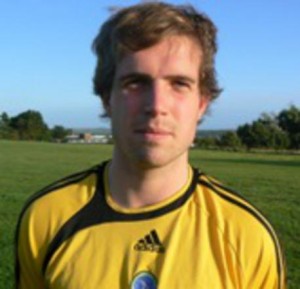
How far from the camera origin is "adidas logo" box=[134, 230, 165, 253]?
2299mm

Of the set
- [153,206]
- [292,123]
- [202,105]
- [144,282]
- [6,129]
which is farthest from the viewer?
[6,129]

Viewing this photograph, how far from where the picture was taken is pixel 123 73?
2.37 meters

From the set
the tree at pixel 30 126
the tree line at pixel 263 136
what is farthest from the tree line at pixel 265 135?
the tree at pixel 30 126

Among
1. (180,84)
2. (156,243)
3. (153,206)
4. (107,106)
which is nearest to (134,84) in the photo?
(180,84)

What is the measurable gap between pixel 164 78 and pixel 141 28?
0.66 feet

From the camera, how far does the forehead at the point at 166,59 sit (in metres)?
2.30

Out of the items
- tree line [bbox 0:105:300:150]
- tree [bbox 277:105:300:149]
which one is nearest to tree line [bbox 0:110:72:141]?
tree line [bbox 0:105:300:150]

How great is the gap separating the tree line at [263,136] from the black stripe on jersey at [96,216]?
72.3 m

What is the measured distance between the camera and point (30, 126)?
306 feet

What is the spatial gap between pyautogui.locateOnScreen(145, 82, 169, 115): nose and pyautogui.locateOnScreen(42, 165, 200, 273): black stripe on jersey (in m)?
0.33

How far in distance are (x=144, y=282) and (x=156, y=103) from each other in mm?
591

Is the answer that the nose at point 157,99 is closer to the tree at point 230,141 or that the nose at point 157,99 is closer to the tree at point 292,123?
the tree at point 230,141

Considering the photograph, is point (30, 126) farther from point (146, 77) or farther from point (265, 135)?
point (146, 77)

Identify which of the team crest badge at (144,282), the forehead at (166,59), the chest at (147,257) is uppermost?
the forehead at (166,59)
